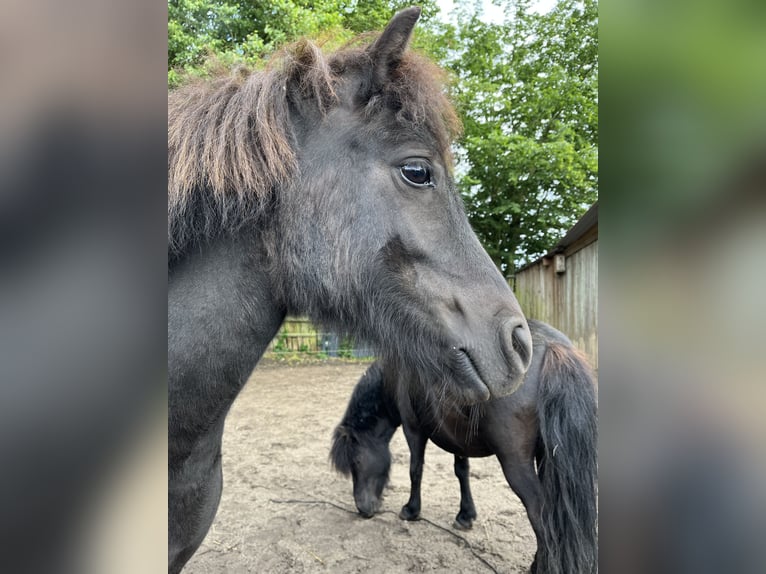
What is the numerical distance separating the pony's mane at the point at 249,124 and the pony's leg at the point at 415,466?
2.13 m

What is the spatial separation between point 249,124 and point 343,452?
8.00ft

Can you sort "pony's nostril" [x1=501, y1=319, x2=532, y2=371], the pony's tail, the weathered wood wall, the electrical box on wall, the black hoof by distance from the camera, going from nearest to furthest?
"pony's nostril" [x1=501, y1=319, x2=532, y2=371], the pony's tail, the black hoof, the weathered wood wall, the electrical box on wall

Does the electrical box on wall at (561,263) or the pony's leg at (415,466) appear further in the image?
the electrical box on wall at (561,263)

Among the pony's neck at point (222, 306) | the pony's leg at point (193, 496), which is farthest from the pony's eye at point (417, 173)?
the pony's leg at point (193, 496)

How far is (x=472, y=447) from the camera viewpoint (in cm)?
238

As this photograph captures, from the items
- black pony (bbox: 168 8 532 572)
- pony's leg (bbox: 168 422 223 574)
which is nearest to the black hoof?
pony's leg (bbox: 168 422 223 574)

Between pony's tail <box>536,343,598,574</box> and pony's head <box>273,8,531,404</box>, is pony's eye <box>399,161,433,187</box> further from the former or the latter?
pony's tail <box>536,343,598,574</box>

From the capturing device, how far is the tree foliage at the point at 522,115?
747 centimetres

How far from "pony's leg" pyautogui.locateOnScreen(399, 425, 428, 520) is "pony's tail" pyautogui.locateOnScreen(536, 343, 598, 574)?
101cm

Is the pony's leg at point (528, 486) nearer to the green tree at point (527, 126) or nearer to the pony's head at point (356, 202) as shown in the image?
the pony's head at point (356, 202)

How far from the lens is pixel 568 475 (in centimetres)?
196

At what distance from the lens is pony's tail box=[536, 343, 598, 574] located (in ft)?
6.37
